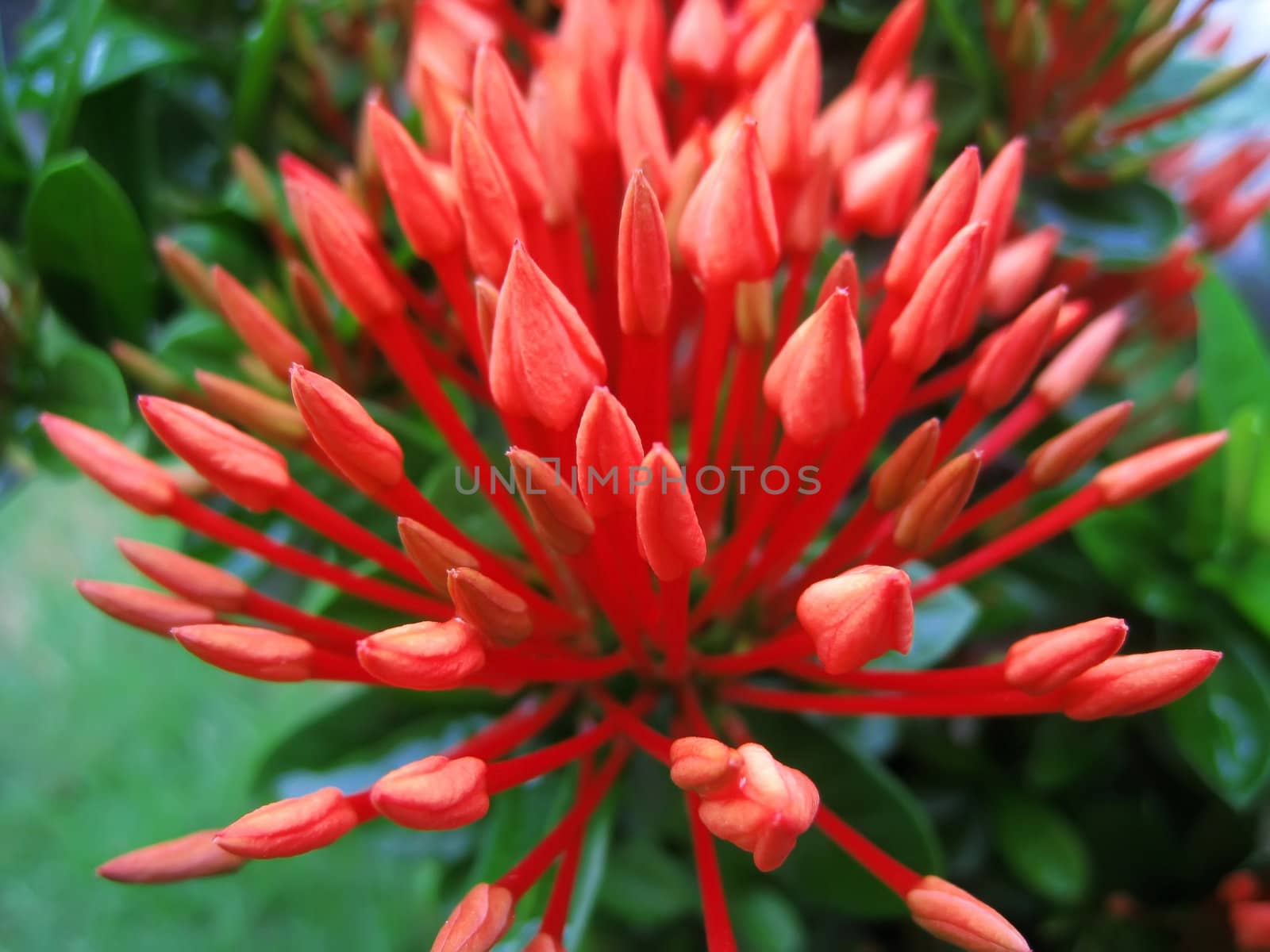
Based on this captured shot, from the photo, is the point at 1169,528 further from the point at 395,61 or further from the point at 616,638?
the point at 395,61

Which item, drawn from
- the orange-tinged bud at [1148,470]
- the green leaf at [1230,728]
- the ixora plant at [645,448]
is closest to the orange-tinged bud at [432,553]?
the ixora plant at [645,448]

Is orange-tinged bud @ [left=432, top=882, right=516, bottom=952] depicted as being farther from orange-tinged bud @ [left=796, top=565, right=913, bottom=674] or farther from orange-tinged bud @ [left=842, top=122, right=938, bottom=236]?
orange-tinged bud @ [left=842, top=122, right=938, bottom=236]

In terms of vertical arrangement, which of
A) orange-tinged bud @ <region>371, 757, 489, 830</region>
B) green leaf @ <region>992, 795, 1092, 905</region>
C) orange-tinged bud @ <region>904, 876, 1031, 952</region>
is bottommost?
green leaf @ <region>992, 795, 1092, 905</region>

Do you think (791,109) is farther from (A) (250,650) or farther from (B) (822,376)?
(A) (250,650)

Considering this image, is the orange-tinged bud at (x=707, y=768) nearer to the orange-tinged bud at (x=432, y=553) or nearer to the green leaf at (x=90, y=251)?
the orange-tinged bud at (x=432, y=553)

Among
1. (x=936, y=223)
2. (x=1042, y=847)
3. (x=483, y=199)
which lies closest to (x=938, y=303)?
(x=936, y=223)

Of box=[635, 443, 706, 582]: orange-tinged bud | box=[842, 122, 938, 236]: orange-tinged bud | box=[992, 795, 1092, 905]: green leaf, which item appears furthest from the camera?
box=[992, 795, 1092, 905]: green leaf

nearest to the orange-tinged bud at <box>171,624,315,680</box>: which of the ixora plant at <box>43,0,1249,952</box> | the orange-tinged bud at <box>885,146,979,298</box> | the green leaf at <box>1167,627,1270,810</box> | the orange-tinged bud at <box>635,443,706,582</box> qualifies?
the ixora plant at <box>43,0,1249,952</box>
